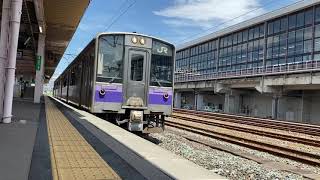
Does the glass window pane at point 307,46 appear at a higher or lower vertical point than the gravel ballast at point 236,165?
higher

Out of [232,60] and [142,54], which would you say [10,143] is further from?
[232,60]

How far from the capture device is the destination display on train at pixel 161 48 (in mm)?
14477

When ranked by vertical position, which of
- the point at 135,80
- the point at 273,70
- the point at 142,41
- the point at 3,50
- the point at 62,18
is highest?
the point at 62,18

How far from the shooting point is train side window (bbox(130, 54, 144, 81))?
14.1 metres

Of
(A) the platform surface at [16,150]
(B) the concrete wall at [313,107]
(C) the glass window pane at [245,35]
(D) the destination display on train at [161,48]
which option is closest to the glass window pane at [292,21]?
(B) the concrete wall at [313,107]

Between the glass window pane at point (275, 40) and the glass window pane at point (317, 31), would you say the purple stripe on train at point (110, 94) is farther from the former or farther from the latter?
→ the glass window pane at point (275, 40)

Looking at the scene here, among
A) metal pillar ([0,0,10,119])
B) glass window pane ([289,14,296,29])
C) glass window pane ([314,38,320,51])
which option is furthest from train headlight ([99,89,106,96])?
glass window pane ([289,14,296,29])

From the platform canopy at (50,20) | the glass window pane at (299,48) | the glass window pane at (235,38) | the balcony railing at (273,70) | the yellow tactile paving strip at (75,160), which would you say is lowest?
the yellow tactile paving strip at (75,160)

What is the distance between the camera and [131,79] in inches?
553

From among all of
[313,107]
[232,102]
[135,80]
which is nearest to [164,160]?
[135,80]

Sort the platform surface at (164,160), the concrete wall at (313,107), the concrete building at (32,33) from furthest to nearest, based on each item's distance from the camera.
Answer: the concrete wall at (313,107), the concrete building at (32,33), the platform surface at (164,160)

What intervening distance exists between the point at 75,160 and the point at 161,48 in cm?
836

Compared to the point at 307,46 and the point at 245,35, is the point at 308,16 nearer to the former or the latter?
the point at 307,46

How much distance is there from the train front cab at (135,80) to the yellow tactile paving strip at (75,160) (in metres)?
4.20
